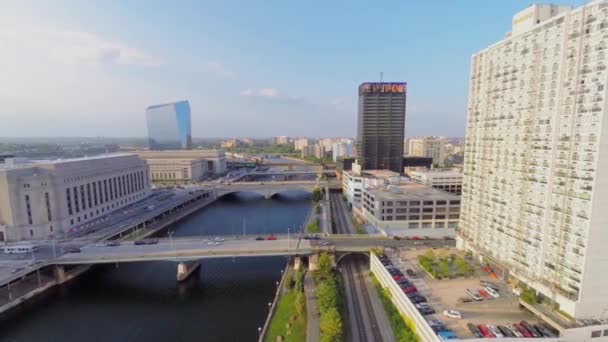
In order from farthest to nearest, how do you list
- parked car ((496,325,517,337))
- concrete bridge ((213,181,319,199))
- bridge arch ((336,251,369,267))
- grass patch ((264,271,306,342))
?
concrete bridge ((213,181,319,199))
bridge arch ((336,251,369,267))
grass patch ((264,271,306,342))
parked car ((496,325,517,337))

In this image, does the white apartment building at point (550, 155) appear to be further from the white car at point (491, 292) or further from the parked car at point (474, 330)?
the parked car at point (474, 330)

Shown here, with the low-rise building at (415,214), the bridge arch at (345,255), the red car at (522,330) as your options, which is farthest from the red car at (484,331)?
the low-rise building at (415,214)

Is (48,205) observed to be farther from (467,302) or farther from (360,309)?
(467,302)

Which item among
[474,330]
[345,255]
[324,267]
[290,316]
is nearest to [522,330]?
[474,330]

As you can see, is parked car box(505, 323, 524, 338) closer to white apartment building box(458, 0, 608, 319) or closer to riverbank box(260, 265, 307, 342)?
white apartment building box(458, 0, 608, 319)

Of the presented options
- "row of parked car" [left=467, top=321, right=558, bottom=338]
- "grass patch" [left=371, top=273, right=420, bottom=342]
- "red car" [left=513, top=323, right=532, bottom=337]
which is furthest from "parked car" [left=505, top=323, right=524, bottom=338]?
"grass patch" [left=371, top=273, right=420, bottom=342]

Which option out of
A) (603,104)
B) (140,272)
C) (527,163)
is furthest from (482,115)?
(140,272)
